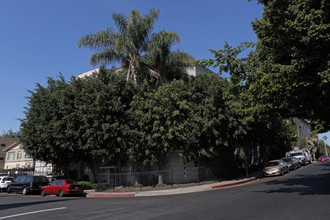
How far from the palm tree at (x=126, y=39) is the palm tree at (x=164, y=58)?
97 cm

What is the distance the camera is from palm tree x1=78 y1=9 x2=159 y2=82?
22.7m

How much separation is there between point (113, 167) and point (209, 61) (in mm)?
16086

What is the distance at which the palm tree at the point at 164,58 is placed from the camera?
890 inches

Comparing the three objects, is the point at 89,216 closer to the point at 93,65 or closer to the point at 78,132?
the point at 78,132

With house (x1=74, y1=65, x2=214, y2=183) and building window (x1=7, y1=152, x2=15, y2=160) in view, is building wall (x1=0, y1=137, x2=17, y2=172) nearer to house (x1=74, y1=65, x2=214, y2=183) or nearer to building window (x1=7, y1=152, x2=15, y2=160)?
building window (x1=7, y1=152, x2=15, y2=160)

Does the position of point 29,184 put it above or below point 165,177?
above

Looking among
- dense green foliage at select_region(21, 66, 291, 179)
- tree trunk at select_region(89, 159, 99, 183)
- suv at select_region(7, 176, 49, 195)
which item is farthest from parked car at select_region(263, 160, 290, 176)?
suv at select_region(7, 176, 49, 195)

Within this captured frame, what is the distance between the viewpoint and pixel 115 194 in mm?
18031

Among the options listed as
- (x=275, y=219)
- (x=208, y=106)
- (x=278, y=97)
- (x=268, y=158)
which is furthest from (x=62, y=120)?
(x=268, y=158)

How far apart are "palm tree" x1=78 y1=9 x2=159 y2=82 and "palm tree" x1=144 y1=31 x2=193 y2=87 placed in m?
0.97

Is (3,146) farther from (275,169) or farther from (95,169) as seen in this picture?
(275,169)

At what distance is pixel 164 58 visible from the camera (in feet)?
76.1

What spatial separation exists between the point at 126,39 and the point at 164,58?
13.2 ft

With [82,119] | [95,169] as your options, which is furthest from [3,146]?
[82,119]
